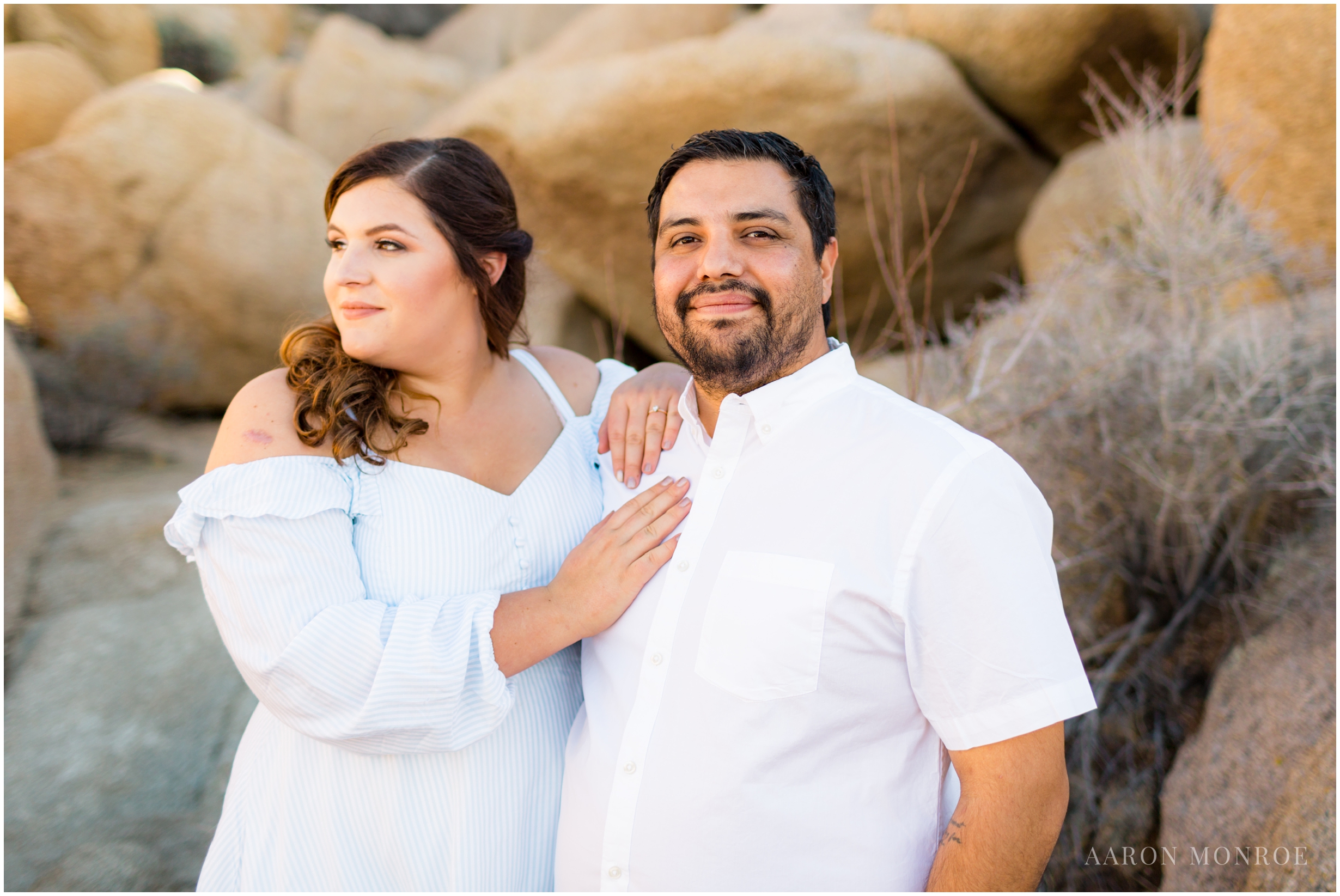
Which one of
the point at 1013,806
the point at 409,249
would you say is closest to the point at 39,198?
the point at 409,249

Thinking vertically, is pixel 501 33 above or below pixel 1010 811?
above

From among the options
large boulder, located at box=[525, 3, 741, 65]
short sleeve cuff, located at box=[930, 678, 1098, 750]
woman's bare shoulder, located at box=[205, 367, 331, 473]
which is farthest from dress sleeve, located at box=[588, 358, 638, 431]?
large boulder, located at box=[525, 3, 741, 65]

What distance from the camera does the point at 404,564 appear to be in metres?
1.73

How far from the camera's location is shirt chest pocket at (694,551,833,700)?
144 cm

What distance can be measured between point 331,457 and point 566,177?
4.30m

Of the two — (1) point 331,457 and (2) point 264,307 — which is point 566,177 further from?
(1) point 331,457

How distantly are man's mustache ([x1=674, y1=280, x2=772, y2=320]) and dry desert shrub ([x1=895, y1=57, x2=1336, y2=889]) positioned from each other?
1.63 m

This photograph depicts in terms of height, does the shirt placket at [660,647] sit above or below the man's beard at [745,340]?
below

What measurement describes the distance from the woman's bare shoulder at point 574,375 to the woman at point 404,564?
0.73 feet

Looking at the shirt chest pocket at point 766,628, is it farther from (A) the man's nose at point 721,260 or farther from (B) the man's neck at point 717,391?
(A) the man's nose at point 721,260

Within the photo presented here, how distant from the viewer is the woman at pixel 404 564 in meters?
1.56

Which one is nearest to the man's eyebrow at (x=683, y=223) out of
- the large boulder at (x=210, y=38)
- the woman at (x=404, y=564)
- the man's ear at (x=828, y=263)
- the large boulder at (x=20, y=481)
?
the man's ear at (x=828, y=263)

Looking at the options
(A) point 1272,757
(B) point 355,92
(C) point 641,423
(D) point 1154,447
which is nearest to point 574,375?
(C) point 641,423

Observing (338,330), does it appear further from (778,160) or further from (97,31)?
(97,31)
